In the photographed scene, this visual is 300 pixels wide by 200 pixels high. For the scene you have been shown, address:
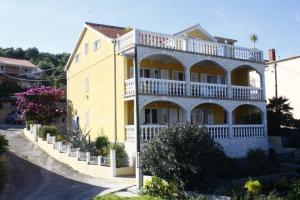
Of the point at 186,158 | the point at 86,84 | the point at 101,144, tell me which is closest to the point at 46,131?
the point at 86,84

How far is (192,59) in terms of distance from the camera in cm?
2770

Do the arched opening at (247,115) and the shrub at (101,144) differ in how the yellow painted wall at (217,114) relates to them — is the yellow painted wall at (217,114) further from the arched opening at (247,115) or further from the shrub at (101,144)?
the shrub at (101,144)

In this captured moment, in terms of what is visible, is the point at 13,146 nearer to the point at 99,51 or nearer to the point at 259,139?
the point at 99,51

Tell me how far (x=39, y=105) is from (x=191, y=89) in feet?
53.6

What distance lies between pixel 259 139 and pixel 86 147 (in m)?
13.1

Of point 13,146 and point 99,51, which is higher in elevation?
point 99,51

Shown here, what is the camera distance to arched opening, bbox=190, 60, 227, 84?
31.3m

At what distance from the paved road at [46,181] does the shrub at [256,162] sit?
25.8 feet

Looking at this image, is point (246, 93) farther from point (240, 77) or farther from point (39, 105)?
point (39, 105)

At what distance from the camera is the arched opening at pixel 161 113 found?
28078 millimetres

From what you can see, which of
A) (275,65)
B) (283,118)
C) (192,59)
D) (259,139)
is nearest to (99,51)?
(192,59)

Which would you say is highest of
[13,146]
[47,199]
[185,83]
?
[185,83]

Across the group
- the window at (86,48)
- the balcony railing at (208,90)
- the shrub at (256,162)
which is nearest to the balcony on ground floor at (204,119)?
the balcony railing at (208,90)

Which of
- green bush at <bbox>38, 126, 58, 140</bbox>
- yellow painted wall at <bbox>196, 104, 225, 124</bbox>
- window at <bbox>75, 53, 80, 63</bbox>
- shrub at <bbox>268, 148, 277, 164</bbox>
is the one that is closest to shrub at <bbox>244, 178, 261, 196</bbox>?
shrub at <bbox>268, 148, 277, 164</bbox>
